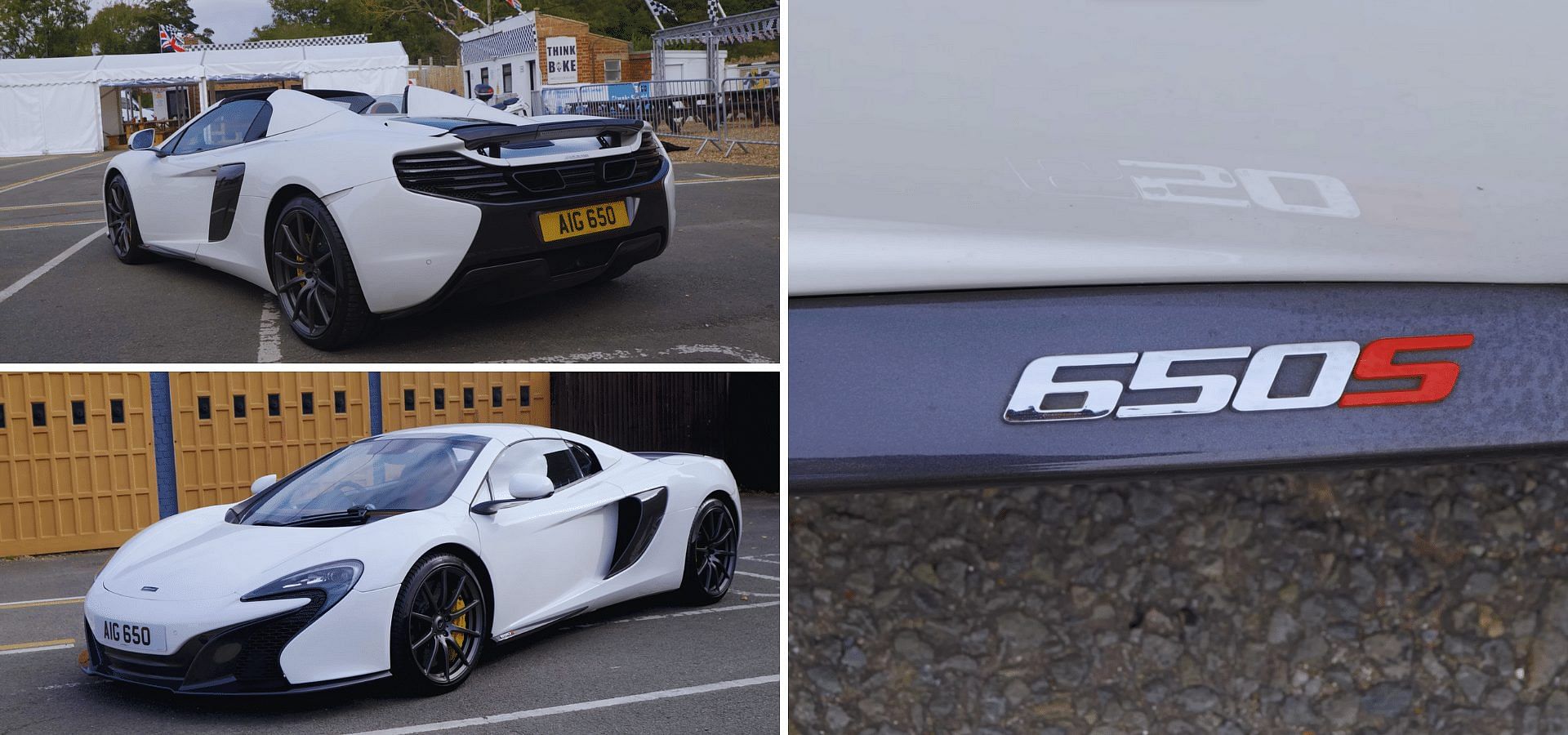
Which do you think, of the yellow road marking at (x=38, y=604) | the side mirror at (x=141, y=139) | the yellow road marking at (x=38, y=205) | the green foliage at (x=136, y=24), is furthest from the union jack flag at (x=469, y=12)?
the yellow road marking at (x=38, y=604)

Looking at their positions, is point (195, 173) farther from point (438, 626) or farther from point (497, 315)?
point (438, 626)

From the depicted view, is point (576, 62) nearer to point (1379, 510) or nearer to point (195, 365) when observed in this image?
point (195, 365)

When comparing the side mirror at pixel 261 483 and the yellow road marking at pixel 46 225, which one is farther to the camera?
the yellow road marking at pixel 46 225

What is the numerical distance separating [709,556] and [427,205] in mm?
1327

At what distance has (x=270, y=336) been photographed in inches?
103

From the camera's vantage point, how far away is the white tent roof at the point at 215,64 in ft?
8.63

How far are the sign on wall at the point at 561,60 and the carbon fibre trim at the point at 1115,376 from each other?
192cm

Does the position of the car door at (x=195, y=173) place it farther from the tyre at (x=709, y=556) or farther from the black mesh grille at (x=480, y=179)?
the tyre at (x=709, y=556)

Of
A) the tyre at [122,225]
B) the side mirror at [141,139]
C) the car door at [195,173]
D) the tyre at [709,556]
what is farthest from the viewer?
the side mirror at [141,139]

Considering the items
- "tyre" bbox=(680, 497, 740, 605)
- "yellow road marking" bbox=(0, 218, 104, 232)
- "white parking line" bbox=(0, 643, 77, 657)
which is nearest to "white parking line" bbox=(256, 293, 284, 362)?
Result: "tyre" bbox=(680, 497, 740, 605)

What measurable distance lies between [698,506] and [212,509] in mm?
1393

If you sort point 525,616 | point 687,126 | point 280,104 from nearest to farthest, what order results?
1. point 525,616
2. point 280,104
3. point 687,126

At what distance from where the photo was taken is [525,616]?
109 inches

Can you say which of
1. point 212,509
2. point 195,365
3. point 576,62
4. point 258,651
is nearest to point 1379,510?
point 576,62
